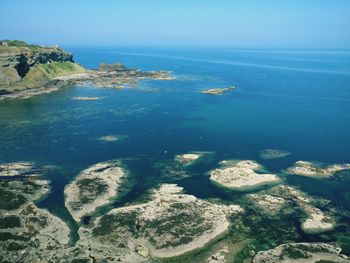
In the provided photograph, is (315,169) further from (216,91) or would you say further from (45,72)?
(45,72)

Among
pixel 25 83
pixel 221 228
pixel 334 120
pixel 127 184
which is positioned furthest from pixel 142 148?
pixel 25 83

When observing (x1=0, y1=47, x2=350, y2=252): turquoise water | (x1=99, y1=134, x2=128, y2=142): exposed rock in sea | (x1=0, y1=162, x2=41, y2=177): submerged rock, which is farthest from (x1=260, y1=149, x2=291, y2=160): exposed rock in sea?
(x1=0, y1=162, x2=41, y2=177): submerged rock

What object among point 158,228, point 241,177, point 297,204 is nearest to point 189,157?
point 241,177

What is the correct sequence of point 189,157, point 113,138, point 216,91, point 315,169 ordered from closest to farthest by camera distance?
point 315,169
point 189,157
point 113,138
point 216,91

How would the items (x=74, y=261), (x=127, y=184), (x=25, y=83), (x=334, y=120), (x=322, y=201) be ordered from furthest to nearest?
1. (x=25, y=83)
2. (x=334, y=120)
3. (x=127, y=184)
4. (x=322, y=201)
5. (x=74, y=261)

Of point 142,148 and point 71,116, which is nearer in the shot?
point 142,148

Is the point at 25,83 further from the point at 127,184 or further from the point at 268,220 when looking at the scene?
the point at 268,220

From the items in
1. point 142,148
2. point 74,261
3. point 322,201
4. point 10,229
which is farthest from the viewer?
point 142,148

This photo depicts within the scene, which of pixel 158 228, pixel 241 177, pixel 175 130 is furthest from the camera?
pixel 175 130
